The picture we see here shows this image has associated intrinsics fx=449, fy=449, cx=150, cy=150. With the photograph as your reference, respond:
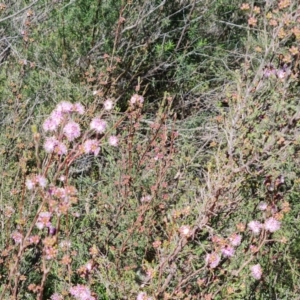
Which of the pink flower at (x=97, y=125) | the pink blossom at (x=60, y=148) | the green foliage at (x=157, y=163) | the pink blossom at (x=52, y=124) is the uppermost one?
the pink blossom at (x=60, y=148)

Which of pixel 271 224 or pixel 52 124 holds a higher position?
pixel 52 124

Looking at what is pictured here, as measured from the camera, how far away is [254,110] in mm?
1973

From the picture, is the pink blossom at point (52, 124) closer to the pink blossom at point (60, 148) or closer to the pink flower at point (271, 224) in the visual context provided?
the pink blossom at point (60, 148)

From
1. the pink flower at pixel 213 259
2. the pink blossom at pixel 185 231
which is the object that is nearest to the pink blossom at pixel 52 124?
the pink blossom at pixel 185 231

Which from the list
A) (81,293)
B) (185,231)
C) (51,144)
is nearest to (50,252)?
(51,144)

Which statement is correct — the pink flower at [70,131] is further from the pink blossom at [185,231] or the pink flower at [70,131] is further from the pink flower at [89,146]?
the pink blossom at [185,231]

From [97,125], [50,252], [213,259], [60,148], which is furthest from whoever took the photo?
[213,259]

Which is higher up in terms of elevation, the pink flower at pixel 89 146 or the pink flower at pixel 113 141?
the pink flower at pixel 89 146

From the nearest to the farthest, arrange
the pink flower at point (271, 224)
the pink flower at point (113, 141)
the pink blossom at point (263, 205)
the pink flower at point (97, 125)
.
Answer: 1. the pink flower at point (97, 125)
2. the pink flower at point (271, 224)
3. the pink blossom at point (263, 205)
4. the pink flower at point (113, 141)

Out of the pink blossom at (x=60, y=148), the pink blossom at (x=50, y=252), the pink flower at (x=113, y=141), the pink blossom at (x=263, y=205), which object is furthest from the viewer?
the pink flower at (x=113, y=141)

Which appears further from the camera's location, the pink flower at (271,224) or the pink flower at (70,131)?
the pink flower at (271,224)

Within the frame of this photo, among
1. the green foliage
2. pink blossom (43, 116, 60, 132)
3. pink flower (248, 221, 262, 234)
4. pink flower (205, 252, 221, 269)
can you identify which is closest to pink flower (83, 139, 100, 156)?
the green foliage

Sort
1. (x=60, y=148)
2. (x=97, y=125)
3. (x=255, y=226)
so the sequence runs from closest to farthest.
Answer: (x=60, y=148), (x=97, y=125), (x=255, y=226)

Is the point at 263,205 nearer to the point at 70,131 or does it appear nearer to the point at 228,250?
the point at 228,250
